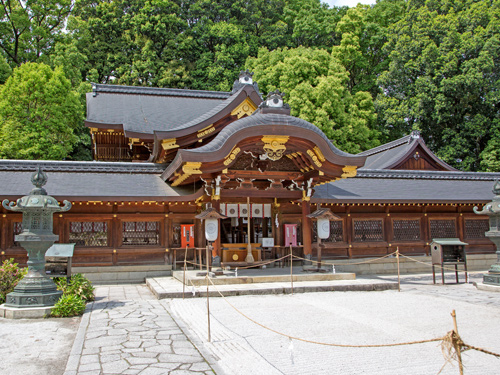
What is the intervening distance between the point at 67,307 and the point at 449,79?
95.5ft

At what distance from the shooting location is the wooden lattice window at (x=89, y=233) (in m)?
14.1

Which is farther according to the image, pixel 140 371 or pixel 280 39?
pixel 280 39

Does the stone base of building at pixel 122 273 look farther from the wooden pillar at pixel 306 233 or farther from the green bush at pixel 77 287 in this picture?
the wooden pillar at pixel 306 233

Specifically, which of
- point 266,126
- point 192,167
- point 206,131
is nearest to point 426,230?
point 266,126

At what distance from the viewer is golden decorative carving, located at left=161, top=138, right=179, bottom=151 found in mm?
15002

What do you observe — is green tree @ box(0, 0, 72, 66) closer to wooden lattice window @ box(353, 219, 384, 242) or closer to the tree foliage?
the tree foliage

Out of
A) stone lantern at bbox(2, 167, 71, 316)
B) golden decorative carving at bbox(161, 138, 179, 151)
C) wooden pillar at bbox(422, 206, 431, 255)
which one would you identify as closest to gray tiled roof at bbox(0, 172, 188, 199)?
golden decorative carving at bbox(161, 138, 179, 151)

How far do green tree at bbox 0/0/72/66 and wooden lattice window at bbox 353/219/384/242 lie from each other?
26.7m

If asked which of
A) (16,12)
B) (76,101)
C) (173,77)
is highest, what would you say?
(16,12)

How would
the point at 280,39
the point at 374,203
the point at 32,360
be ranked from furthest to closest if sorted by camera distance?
the point at 280,39, the point at 374,203, the point at 32,360

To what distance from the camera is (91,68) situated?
3675 centimetres

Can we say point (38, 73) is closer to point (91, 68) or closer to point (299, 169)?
point (91, 68)

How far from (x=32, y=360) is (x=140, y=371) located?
1.69 m

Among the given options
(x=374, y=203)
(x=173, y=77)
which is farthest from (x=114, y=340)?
(x=173, y=77)
